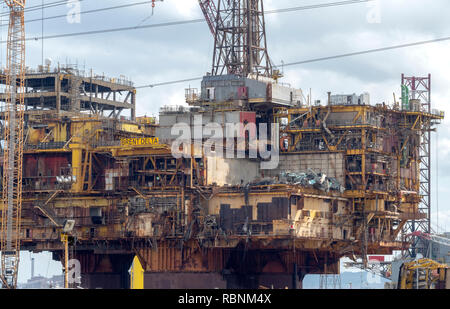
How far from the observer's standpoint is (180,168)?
351 ft

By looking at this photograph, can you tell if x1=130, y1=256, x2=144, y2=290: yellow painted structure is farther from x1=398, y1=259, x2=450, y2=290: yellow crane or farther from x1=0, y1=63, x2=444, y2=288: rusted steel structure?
x1=398, y1=259, x2=450, y2=290: yellow crane

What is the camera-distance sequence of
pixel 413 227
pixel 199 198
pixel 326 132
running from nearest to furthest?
pixel 199 198
pixel 326 132
pixel 413 227

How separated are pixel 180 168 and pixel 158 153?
9.70 feet

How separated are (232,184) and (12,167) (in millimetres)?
24083

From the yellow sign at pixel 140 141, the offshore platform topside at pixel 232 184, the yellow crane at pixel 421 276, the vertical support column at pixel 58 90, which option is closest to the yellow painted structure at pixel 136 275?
the offshore platform topside at pixel 232 184

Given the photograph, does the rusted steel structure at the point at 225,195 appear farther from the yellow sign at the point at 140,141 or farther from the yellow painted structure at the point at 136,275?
the yellow painted structure at the point at 136,275

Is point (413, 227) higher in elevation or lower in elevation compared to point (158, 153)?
lower

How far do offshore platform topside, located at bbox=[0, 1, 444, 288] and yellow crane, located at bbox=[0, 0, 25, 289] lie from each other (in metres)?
2.37

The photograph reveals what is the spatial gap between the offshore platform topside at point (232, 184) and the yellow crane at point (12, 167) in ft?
7.78

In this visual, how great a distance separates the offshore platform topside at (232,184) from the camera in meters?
105

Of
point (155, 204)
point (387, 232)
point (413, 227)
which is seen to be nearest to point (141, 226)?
point (155, 204)

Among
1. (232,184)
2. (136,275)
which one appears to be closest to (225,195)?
(232,184)

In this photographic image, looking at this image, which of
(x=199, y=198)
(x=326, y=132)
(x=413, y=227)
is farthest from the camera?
(x=413, y=227)

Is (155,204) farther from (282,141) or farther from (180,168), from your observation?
(282,141)
